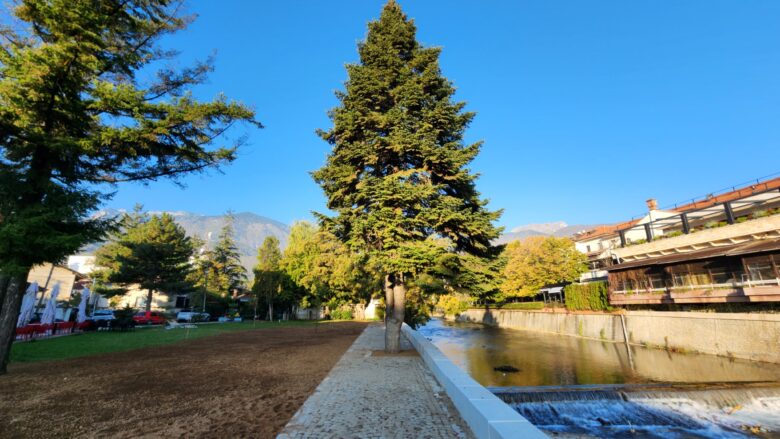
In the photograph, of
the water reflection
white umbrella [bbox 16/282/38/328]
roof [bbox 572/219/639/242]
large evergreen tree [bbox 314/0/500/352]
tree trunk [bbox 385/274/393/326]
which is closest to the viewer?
large evergreen tree [bbox 314/0/500/352]

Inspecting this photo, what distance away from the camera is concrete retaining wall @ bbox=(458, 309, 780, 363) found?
19172mm

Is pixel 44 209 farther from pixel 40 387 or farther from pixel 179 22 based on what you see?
pixel 179 22

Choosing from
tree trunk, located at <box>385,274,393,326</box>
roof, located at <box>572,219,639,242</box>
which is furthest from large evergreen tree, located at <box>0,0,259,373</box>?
roof, located at <box>572,219,639,242</box>

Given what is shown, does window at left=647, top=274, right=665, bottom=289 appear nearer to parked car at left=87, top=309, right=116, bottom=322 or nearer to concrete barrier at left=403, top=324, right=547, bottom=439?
concrete barrier at left=403, top=324, right=547, bottom=439

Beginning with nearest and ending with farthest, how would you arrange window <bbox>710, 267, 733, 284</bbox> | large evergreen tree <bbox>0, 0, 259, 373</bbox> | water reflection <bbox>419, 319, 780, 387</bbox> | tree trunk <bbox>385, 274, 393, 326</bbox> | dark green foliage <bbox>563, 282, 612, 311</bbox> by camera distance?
large evergreen tree <bbox>0, 0, 259, 373</bbox> < tree trunk <bbox>385, 274, 393, 326</bbox> < water reflection <bbox>419, 319, 780, 387</bbox> < window <bbox>710, 267, 733, 284</bbox> < dark green foliage <bbox>563, 282, 612, 311</bbox>

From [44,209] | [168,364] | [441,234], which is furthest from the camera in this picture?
[441,234]

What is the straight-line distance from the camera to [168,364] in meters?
Answer: 11.7

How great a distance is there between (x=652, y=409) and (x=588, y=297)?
89.3ft

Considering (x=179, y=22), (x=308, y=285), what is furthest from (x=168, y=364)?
(x=308, y=285)

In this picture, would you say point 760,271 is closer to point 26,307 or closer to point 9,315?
point 9,315

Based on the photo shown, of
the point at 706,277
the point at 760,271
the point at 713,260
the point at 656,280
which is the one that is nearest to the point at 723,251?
the point at 713,260

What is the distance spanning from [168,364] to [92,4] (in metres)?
11.4

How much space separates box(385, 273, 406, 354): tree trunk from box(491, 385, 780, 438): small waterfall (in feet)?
13.6

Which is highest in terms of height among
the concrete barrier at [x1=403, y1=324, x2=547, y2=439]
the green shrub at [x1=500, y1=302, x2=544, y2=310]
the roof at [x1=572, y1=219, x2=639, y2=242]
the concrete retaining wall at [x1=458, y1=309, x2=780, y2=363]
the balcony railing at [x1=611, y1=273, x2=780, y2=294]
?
the roof at [x1=572, y1=219, x2=639, y2=242]
